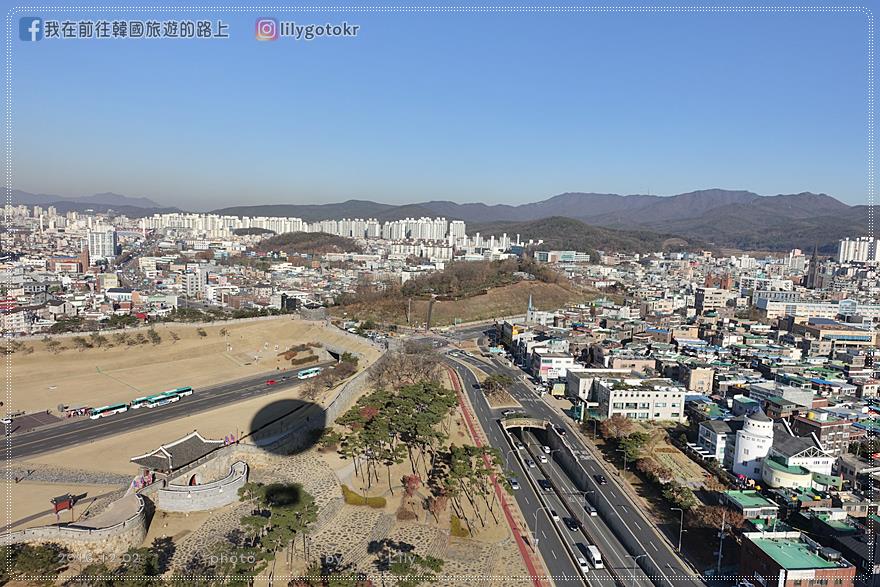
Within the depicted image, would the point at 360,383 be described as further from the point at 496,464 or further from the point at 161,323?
the point at 161,323

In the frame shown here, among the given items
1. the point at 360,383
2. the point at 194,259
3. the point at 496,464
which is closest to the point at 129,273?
the point at 194,259

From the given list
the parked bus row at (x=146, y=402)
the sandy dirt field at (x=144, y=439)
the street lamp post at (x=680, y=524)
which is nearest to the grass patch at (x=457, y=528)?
the street lamp post at (x=680, y=524)

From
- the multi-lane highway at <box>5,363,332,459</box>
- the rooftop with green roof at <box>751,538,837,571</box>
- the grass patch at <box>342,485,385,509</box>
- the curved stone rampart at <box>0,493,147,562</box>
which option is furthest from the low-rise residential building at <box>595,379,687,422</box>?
the curved stone rampart at <box>0,493,147,562</box>

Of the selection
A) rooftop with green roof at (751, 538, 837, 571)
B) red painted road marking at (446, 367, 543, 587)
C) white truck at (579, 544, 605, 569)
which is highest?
rooftop with green roof at (751, 538, 837, 571)

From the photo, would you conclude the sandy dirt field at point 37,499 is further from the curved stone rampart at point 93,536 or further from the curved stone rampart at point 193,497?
the curved stone rampart at point 193,497

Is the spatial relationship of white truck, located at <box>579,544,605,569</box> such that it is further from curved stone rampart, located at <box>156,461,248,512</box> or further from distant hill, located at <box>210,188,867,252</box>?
distant hill, located at <box>210,188,867,252</box>

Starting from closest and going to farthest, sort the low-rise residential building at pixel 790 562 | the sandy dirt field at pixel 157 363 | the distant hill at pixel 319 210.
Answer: the low-rise residential building at pixel 790 562
the sandy dirt field at pixel 157 363
the distant hill at pixel 319 210

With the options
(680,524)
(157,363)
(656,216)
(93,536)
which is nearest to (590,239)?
(157,363)
